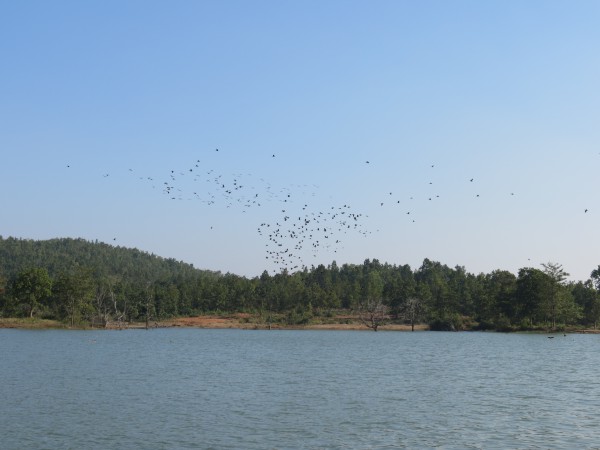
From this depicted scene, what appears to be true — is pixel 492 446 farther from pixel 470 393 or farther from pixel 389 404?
pixel 470 393

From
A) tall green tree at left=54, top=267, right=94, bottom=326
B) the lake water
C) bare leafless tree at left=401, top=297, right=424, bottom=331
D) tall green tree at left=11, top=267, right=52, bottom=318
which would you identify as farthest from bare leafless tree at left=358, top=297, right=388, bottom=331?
the lake water

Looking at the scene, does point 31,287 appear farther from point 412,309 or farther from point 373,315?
point 412,309

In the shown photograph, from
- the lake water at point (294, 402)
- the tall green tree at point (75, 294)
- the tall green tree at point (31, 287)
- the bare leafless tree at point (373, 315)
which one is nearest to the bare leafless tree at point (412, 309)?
the bare leafless tree at point (373, 315)

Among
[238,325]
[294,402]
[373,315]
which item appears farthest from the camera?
[238,325]

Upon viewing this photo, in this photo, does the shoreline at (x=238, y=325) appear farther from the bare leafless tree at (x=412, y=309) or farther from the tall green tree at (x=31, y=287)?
the tall green tree at (x=31, y=287)

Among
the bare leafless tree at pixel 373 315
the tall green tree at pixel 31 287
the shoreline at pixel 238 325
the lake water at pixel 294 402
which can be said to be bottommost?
the lake water at pixel 294 402

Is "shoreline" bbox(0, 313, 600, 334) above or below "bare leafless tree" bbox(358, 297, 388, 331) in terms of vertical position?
below

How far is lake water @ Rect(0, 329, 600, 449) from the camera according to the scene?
31141 mm

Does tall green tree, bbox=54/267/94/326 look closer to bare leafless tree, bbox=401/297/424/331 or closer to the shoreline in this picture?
the shoreline

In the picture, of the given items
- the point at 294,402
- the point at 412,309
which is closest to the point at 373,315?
the point at 412,309

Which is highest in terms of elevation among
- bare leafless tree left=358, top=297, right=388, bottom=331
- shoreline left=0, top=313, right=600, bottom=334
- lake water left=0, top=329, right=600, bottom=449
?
bare leafless tree left=358, top=297, right=388, bottom=331

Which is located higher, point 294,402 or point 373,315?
point 373,315

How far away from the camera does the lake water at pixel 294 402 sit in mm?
31141

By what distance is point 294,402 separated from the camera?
4238 centimetres
